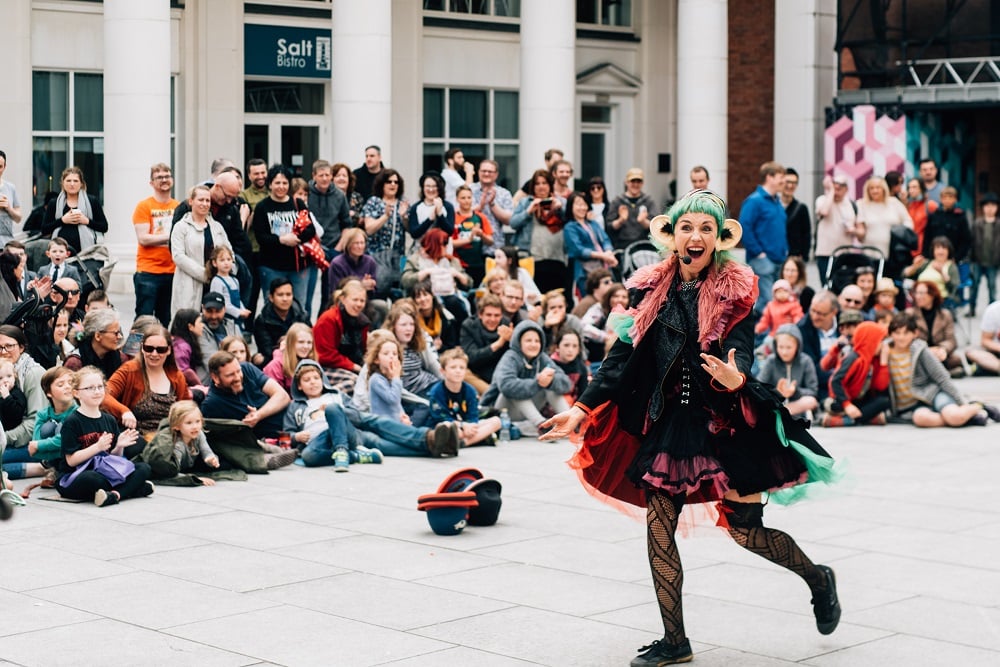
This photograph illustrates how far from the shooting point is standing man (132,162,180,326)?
1500cm

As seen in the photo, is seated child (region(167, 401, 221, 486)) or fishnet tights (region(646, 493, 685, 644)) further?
seated child (region(167, 401, 221, 486))

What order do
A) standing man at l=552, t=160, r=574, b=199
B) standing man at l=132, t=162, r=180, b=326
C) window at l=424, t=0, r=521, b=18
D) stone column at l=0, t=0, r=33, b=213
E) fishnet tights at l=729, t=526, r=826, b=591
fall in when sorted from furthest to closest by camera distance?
window at l=424, t=0, r=521, b=18 < stone column at l=0, t=0, r=33, b=213 < standing man at l=552, t=160, r=574, b=199 < standing man at l=132, t=162, r=180, b=326 < fishnet tights at l=729, t=526, r=826, b=591

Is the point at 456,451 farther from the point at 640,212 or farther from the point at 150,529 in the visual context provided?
the point at 640,212

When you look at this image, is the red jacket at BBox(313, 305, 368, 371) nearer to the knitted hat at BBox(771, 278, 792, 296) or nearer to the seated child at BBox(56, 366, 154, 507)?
the seated child at BBox(56, 366, 154, 507)

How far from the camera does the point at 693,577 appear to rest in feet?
28.8

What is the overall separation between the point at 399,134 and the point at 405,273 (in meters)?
11.7

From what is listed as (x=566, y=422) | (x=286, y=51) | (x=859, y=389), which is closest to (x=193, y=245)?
(x=859, y=389)

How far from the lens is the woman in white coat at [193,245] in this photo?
1431cm

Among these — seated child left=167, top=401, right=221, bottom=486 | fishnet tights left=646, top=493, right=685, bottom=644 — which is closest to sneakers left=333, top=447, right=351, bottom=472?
seated child left=167, top=401, right=221, bottom=486

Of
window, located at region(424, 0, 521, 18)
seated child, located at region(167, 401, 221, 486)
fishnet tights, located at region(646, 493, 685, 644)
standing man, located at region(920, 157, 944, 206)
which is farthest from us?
window, located at region(424, 0, 521, 18)

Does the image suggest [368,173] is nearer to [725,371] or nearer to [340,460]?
[340,460]

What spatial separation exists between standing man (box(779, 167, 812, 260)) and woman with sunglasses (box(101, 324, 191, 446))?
8785 mm

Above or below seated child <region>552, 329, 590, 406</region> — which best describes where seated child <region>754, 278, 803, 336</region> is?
above

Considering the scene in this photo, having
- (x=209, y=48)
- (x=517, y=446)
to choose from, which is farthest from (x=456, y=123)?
(x=517, y=446)
